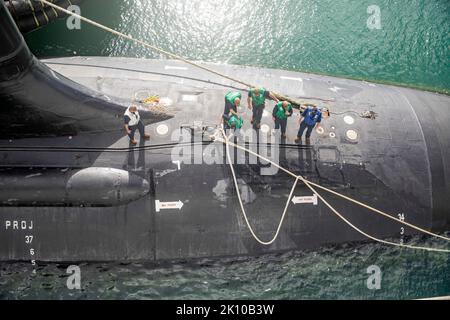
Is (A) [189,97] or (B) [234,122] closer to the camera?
(B) [234,122]

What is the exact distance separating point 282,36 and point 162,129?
40.0ft

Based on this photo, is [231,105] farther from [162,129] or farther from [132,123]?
[132,123]

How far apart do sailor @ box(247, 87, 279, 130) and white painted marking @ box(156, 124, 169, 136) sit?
113 inches

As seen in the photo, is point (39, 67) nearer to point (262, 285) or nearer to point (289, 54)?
point (262, 285)

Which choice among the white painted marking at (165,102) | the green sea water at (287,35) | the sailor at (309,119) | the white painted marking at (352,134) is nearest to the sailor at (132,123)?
the white painted marking at (165,102)

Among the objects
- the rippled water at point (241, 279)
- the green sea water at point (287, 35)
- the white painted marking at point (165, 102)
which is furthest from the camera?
the green sea water at point (287, 35)

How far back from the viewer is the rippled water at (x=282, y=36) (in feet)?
78.9

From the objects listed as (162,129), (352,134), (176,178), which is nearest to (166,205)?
(176,178)

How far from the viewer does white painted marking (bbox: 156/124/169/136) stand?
15.5 m

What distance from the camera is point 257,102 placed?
596 inches

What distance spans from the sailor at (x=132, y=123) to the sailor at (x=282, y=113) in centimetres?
434

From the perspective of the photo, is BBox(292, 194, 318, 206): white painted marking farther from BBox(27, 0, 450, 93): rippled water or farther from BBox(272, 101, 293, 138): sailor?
BBox(27, 0, 450, 93): rippled water

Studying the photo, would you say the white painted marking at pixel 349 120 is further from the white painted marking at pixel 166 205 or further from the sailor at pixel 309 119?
the white painted marking at pixel 166 205

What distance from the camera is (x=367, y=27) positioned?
25.6 meters
